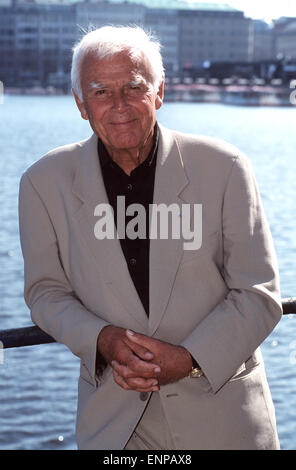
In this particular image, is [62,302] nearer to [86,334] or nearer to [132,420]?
[86,334]

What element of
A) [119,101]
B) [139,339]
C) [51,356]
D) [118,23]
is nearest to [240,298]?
[139,339]

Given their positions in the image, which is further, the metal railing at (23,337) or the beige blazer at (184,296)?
the metal railing at (23,337)

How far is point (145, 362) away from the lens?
1832mm

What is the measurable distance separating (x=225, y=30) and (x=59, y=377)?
361ft

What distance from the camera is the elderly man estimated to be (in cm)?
190

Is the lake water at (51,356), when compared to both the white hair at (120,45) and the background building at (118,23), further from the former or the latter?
the background building at (118,23)

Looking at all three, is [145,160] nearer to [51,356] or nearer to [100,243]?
[100,243]

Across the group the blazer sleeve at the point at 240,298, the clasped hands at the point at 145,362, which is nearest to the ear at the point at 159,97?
the blazer sleeve at the point at 240,298

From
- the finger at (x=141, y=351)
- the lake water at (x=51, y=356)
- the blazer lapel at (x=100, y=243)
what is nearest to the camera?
the finger at (x=141, y=351)

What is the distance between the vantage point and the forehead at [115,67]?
6.30 feet

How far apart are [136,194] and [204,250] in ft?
0.64

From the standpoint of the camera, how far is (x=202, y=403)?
192 centimetres

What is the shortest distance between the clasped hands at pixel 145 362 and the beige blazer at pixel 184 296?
0.18 ft

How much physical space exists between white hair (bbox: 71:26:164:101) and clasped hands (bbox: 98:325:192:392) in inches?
21.9
